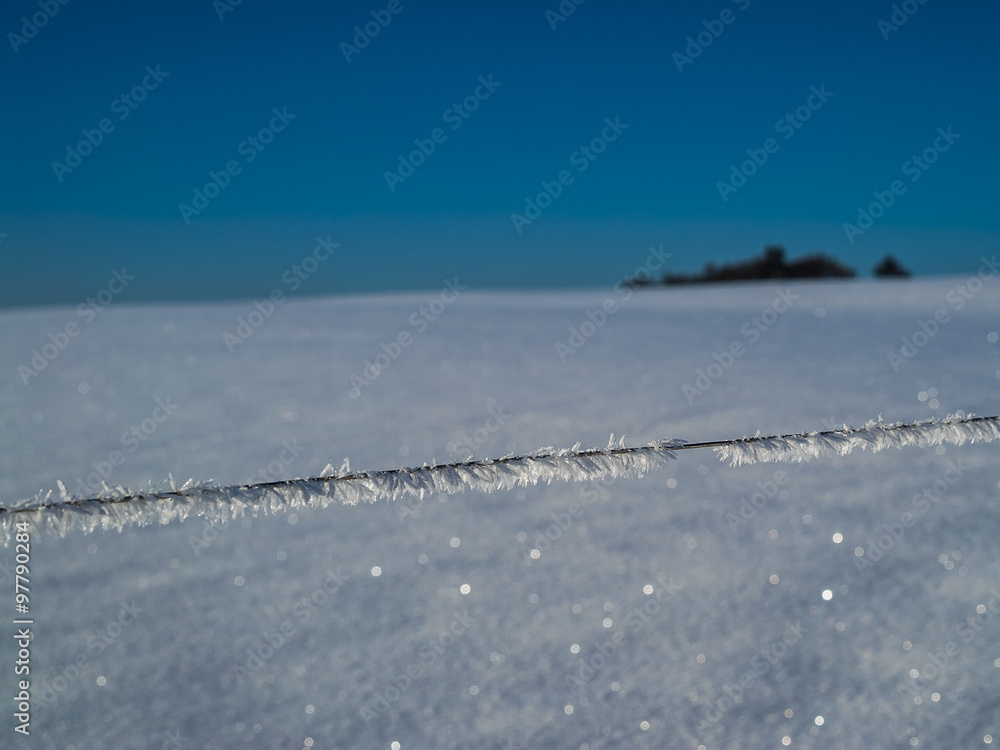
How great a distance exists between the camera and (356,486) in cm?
78

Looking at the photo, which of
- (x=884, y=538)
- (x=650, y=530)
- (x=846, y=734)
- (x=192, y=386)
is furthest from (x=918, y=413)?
(x=192, y=386)

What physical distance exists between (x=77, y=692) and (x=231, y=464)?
59.0 inches

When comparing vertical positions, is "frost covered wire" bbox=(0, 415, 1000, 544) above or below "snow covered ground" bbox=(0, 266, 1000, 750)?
above

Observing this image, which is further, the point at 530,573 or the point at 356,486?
the point at 530,573

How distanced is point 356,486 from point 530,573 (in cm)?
154

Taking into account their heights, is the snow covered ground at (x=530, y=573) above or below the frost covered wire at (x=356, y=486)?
below

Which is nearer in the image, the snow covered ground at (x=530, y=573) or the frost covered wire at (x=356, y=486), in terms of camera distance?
the frost covered wire at (x=356, y=486)

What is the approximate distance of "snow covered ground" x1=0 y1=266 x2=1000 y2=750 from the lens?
5.31ft

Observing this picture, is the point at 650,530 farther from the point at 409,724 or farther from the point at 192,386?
the point at 192,386

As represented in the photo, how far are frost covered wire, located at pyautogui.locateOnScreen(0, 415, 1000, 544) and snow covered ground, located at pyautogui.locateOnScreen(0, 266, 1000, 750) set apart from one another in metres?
0.60

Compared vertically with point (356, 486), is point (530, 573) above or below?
below

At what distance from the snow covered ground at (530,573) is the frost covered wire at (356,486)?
598mm

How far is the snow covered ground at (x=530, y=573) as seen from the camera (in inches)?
63.7

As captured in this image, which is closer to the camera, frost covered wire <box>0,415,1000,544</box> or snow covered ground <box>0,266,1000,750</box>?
frost covered wire <box>0,415,1000,544</box>
